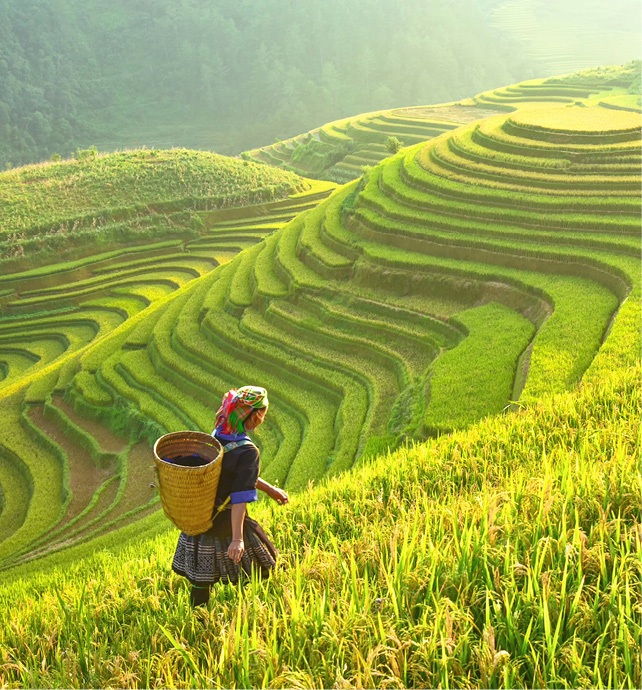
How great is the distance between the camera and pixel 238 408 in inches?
159

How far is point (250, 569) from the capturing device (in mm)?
4012

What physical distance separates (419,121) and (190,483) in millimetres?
51043

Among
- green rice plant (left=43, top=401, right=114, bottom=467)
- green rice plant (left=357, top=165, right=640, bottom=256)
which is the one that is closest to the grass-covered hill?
green rice plant (left=357, top=165, right=640, bottom=256)

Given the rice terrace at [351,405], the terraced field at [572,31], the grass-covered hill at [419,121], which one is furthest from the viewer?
the terraced field at [572,31]

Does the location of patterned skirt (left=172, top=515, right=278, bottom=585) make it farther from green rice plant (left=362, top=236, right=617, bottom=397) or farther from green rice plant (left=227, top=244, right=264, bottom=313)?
green rice plant (left=227, top=244, right=264, bottom=313)

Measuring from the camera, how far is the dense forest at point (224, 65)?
9775cm

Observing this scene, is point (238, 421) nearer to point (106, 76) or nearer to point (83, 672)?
point (83, 672)

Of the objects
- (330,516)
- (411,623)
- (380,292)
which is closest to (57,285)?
(380,292)

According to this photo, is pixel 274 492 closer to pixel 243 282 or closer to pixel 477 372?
pixel 477 372

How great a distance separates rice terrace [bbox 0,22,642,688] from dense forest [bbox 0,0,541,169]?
6144 centimetres

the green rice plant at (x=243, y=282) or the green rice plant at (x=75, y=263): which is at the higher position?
the green rice plant at (x=243, y=282)

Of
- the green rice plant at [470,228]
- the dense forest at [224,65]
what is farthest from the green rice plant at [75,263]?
the dense forest at [224,65]

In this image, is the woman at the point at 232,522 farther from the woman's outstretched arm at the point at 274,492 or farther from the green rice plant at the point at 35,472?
the green rice plant at the point at 35,472

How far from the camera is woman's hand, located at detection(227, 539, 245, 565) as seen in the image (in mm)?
3873
